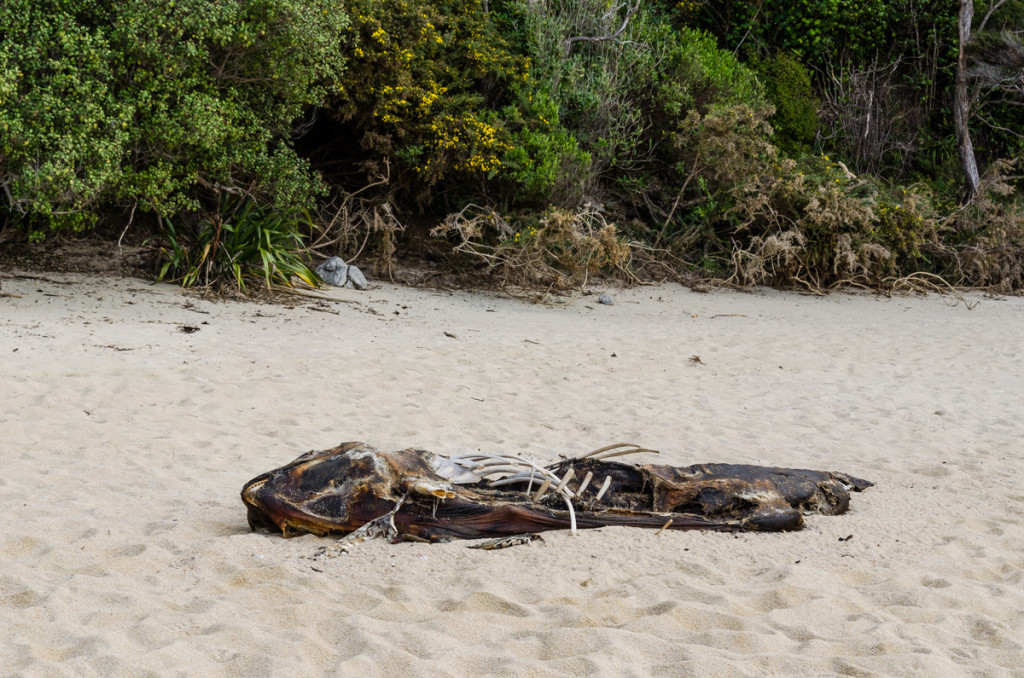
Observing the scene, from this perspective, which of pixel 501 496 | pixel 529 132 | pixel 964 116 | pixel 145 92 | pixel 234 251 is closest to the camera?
pixel 501 496

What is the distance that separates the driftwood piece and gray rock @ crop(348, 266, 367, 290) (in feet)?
24.6

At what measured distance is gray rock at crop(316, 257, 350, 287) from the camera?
11148 mm

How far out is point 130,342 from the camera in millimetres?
7527

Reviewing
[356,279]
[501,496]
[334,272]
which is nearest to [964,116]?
[356,279]

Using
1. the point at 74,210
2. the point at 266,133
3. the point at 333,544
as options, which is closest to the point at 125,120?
the point at 74,210

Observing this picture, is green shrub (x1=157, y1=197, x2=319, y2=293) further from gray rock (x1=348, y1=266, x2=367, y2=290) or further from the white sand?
gray rock (x1=348, y1=266, x2=367, y2=290)

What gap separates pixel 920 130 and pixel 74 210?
14.4 m

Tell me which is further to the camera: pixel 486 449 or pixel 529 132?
pixel 529 132

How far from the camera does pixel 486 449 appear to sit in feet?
17.6

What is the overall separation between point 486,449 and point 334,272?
6.33 metres

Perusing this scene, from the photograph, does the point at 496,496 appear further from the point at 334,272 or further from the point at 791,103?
the point at 791,103

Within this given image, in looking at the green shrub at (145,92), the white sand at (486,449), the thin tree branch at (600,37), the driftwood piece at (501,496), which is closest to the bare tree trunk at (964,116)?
the thin tree branch at (600,37)

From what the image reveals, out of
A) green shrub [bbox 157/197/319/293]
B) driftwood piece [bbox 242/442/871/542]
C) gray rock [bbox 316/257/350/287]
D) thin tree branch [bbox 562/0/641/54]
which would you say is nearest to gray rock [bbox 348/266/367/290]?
gray rock [bbox 316/257/350/287]

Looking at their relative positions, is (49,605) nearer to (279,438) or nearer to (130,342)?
(279,438)
